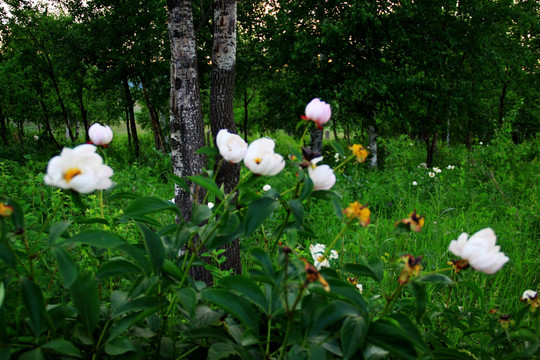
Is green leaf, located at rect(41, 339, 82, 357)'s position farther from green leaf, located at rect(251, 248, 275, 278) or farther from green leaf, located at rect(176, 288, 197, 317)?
green leaf, located at rect(251, 248, 275, 278)

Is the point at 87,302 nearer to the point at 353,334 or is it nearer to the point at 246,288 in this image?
the point at 246,288

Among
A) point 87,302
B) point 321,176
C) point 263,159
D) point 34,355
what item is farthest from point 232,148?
point 34,355

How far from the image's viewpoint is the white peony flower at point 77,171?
60 cm

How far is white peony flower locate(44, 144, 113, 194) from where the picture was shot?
60 centimetres

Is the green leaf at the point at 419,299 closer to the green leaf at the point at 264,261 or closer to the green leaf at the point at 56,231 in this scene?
the green leaf at the point at 264,261

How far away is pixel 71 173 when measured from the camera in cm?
62

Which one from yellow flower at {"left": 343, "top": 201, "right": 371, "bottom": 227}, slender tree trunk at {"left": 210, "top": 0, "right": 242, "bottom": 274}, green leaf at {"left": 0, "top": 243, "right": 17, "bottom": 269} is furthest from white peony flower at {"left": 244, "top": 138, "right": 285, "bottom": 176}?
slender tree trunk at {"left": 210, "top": 0, "right": 242, "bottom": 274}

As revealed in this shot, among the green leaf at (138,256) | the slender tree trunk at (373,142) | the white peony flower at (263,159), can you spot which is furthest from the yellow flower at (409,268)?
the slender tree trunk at (373,142)

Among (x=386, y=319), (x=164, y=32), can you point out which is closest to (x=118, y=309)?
(x=386, y=319)

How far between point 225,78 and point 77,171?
161 cm

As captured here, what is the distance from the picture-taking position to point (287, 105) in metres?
8.34

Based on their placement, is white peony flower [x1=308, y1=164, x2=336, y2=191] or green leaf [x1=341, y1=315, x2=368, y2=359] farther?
white peony flower [x1=308, y1=164, x2=336, y2=191]

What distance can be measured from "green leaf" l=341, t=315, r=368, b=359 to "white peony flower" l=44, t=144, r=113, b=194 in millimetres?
518

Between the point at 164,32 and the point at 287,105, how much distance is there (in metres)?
3.38
